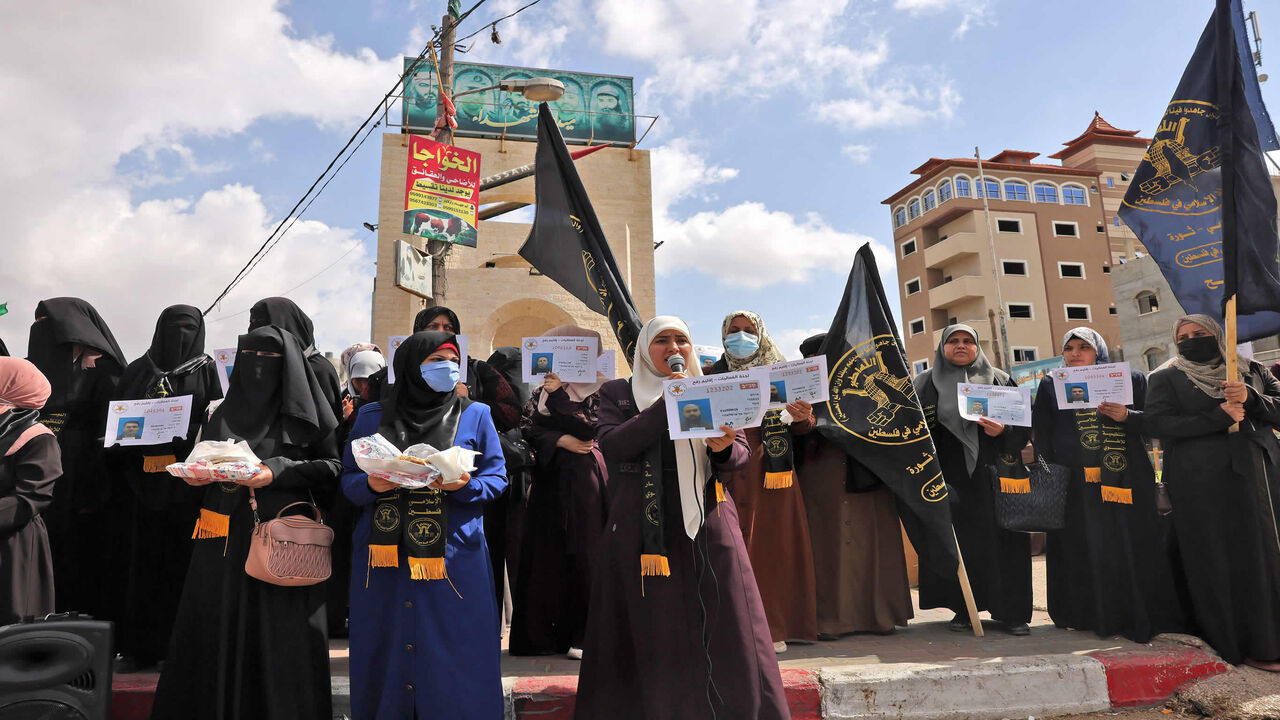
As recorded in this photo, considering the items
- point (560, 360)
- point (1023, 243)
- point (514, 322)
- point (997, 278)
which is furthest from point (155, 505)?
point (1023, 243)

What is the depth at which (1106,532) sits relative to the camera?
4.42 meters

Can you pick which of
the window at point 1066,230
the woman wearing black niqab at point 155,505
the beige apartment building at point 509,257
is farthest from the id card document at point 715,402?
the window at point 1066,230

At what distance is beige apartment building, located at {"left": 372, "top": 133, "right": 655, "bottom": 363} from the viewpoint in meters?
14.8

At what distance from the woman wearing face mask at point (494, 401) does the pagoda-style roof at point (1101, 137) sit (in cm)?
4267

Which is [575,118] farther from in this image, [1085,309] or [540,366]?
[1085,309]

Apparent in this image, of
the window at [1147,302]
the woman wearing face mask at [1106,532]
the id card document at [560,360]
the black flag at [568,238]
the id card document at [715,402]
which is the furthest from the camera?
the window at [1147,302]

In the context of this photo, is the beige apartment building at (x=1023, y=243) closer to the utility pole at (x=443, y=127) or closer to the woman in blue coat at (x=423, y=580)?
the utility pole at (x=443, y=127)

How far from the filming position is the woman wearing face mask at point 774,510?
14.1 feet

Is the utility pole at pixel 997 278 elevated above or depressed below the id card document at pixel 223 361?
above

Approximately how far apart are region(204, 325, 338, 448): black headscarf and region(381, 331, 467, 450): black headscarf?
397mm

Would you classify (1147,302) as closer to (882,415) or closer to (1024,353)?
(1024,353)

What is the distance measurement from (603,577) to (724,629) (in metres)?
0.52

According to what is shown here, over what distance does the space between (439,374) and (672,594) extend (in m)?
1.28

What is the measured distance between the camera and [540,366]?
4.20 meters
